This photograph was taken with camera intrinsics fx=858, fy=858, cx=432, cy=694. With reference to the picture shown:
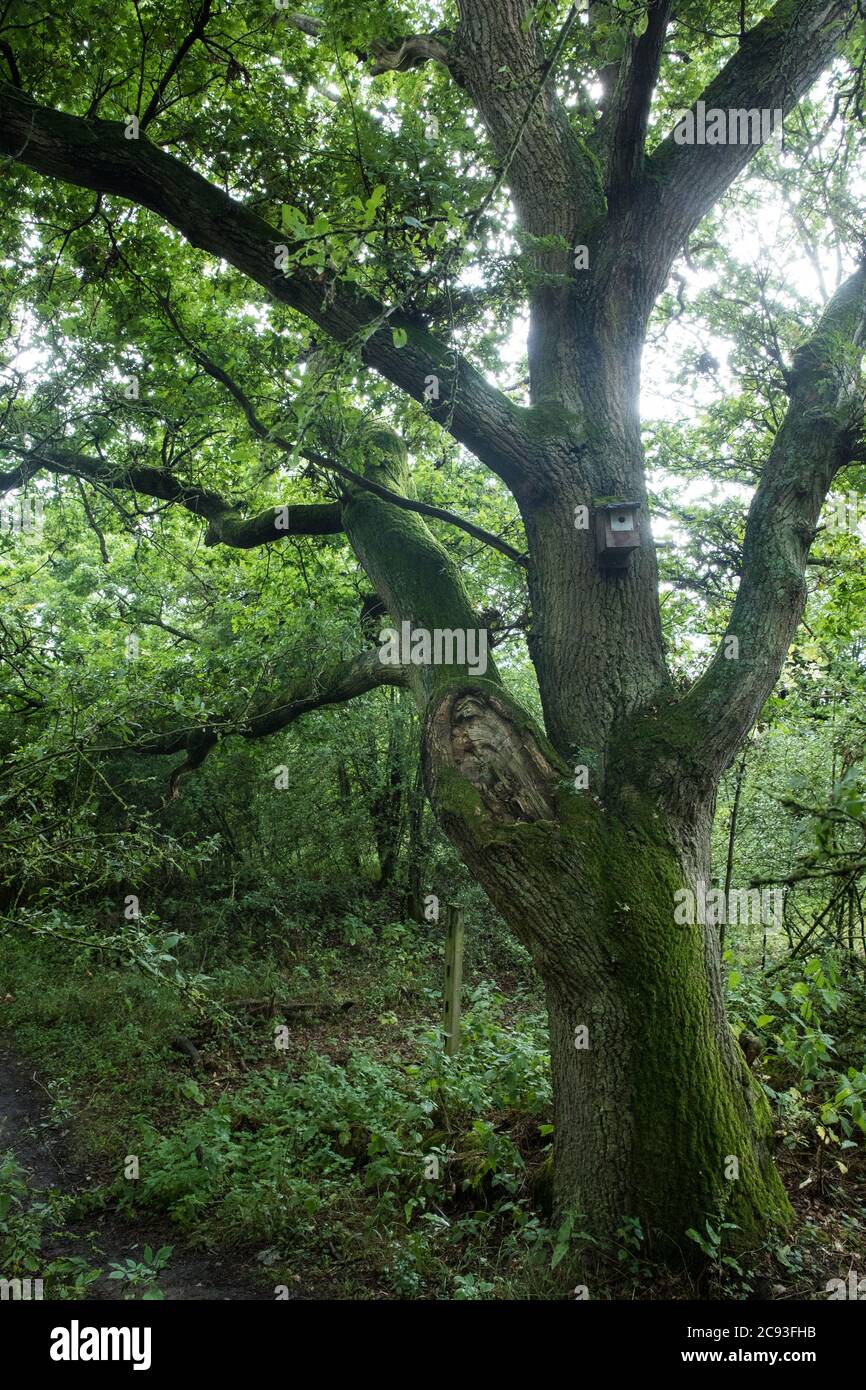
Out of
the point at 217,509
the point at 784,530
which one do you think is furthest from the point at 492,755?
the point at 217,509

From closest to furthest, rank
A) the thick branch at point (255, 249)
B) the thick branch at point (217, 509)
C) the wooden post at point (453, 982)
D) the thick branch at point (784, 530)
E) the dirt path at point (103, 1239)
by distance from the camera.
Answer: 1. the dirt path at point (103, 1239)
2. the thick branch at point (784, 530)
3. the thick branch at point (255, 249)
4. the wooden post at point (453, 982)
5. the thick branch at point (217, 509)

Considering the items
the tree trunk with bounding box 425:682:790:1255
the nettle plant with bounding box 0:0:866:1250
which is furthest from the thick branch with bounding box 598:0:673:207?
the tree trunk with bounding box 425:682:790:1255

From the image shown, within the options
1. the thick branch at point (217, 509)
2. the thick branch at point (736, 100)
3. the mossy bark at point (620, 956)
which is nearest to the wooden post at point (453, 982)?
the mossy bark at point (620, 956)

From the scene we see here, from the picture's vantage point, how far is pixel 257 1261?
4422 millimetres

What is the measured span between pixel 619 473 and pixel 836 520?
243 cm

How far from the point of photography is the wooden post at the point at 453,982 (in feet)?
21.6

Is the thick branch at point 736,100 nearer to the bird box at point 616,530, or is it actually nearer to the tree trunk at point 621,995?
the bird box at point 616,530

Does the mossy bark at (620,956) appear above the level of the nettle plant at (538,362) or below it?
below

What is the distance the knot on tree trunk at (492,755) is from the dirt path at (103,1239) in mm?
2604

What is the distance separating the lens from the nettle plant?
3953 mm

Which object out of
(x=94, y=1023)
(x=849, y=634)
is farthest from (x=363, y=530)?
(x=94, y=1023)

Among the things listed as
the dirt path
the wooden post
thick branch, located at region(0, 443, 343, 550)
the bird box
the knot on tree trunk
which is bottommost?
the dirt path

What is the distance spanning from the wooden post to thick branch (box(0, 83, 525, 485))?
164 inches

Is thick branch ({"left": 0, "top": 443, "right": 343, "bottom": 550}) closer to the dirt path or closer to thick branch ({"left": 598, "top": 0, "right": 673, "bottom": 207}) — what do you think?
thick branch ({"left": 598, "top": 0, "right": 673, "bottom": 207})
